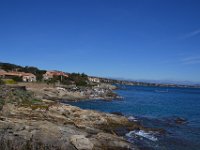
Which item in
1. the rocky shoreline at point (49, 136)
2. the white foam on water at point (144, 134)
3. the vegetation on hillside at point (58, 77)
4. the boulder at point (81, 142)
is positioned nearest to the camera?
the rocky shoreline at point (49, 136)

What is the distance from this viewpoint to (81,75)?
522 feet

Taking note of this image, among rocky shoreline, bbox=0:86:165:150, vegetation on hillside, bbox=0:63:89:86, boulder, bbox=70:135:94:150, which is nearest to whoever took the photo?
rocky shoreline, bbox=0:86:165:150

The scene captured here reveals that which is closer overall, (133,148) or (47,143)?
(47,143)

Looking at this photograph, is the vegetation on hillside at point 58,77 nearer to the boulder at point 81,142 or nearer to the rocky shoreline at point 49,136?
the rocky shoreline at point 49,136

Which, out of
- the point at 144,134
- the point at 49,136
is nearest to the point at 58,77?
the point at 144,134

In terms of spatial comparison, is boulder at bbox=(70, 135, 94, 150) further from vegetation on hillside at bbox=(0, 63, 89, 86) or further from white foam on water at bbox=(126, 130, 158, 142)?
vegetation on hillside at bbox=(0, 63, 89, 86)

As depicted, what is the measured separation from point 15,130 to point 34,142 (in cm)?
287

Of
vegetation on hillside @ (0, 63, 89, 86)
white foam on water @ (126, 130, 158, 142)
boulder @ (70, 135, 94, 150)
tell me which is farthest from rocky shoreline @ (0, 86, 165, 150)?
vegetation on hillside @ (0, 63, 89, 86)

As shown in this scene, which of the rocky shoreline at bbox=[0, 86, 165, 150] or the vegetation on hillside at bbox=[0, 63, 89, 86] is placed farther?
the vegetation on hillside at bbox=[0, 63, 89, 86]

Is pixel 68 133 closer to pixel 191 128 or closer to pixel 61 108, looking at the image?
pixel 61 108

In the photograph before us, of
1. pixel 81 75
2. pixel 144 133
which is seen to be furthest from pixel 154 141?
pixel 81 75

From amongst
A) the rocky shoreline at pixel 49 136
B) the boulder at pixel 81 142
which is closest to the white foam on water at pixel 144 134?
the rocky shoreline at pixel 49 136

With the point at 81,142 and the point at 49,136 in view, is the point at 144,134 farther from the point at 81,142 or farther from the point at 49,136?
the point at 49,136

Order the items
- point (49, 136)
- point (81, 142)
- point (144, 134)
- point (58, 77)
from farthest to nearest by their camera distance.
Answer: point (58, 77)
point (144, 134)
point (81, 142)
point (49, 136)
